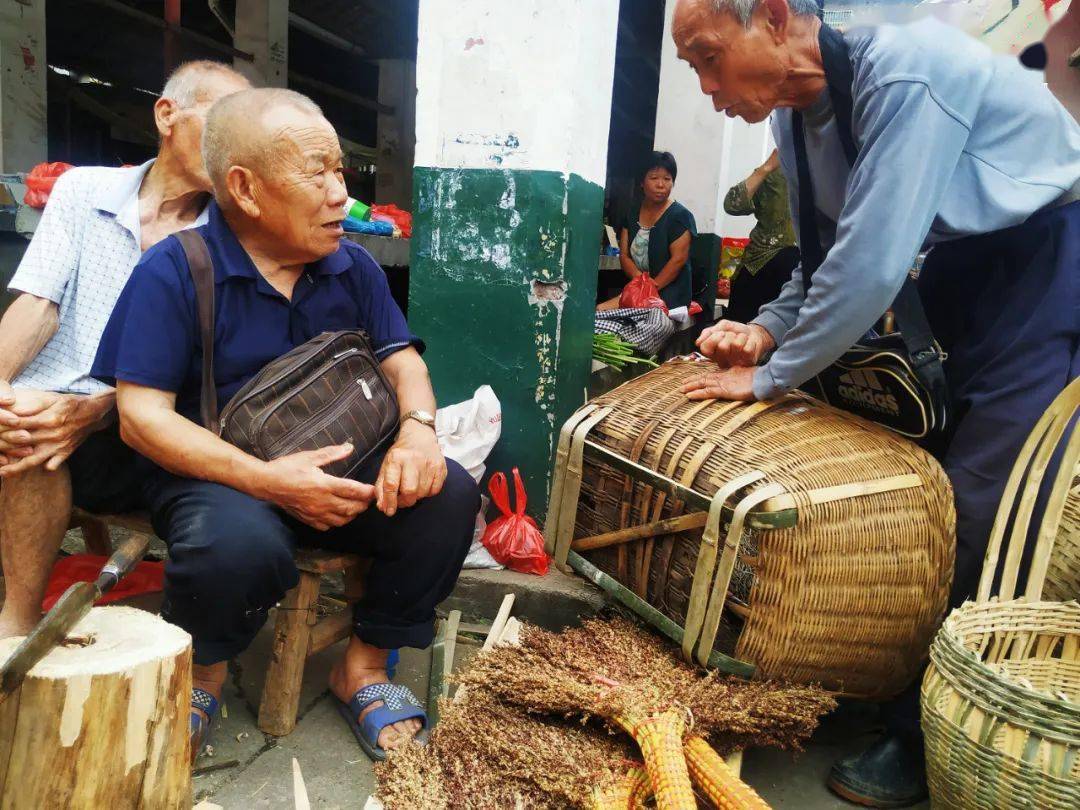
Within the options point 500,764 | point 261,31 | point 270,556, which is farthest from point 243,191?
point 261,31

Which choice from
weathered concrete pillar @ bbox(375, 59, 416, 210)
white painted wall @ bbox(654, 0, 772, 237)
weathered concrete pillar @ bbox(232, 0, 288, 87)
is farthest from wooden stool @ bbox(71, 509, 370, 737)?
weathered concrete pillar @ bbox(375, 59, 416, 210)

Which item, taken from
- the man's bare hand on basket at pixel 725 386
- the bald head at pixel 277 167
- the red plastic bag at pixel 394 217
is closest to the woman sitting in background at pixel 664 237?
the red plastic bag at pixel 394 217

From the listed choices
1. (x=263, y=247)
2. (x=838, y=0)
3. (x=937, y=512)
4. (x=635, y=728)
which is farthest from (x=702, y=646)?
(x=838, y=0)

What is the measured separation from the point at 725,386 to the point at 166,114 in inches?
70.4

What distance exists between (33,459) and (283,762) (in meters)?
0.98

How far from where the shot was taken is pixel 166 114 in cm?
240

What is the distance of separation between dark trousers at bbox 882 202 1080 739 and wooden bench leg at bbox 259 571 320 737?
1535 mm

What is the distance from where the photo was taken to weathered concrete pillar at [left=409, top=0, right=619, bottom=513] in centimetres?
300

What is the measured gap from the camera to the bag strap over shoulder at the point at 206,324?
204cm

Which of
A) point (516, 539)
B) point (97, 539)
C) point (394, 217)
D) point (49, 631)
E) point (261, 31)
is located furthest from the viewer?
point (261, 31)

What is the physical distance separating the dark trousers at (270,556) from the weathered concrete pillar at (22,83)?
417 centimetres

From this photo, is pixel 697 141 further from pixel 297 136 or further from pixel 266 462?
pixel 266 462

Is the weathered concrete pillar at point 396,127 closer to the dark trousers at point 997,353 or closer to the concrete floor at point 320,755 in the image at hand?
the concrete floor at point 320,755

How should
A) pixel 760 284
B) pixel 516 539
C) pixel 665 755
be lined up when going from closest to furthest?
pixel 665 755 → pixel 516 539 → pixel 760 284
